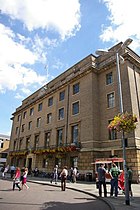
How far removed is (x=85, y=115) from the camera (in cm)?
2594

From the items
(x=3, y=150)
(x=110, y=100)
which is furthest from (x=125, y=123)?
(x=3, y=150)

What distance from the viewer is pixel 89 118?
2512 cm

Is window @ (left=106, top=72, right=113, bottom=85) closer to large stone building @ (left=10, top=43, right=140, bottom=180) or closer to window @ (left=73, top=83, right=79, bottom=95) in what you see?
large stone building @ (left=10, top=43, right=140, bottom=180)

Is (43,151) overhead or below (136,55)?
below

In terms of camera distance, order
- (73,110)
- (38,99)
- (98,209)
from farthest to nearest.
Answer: (38,99) → (73,110) → (98,209)

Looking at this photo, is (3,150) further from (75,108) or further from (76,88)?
(76,88)

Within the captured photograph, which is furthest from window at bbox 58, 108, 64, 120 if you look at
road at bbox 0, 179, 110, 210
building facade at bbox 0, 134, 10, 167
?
building facade at bbox 0, 134, 10, 167

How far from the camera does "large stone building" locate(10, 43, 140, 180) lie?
23047 mm

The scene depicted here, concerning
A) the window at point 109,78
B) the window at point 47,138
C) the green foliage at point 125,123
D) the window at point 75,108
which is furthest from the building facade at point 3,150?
the green foliage at point 125,123

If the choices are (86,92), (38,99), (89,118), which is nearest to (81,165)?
(89,118)

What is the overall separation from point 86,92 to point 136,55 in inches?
339

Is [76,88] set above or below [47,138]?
above

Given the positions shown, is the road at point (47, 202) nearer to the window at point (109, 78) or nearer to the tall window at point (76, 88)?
the window at point (109, 78)

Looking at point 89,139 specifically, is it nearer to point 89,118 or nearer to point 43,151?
point 89,118
